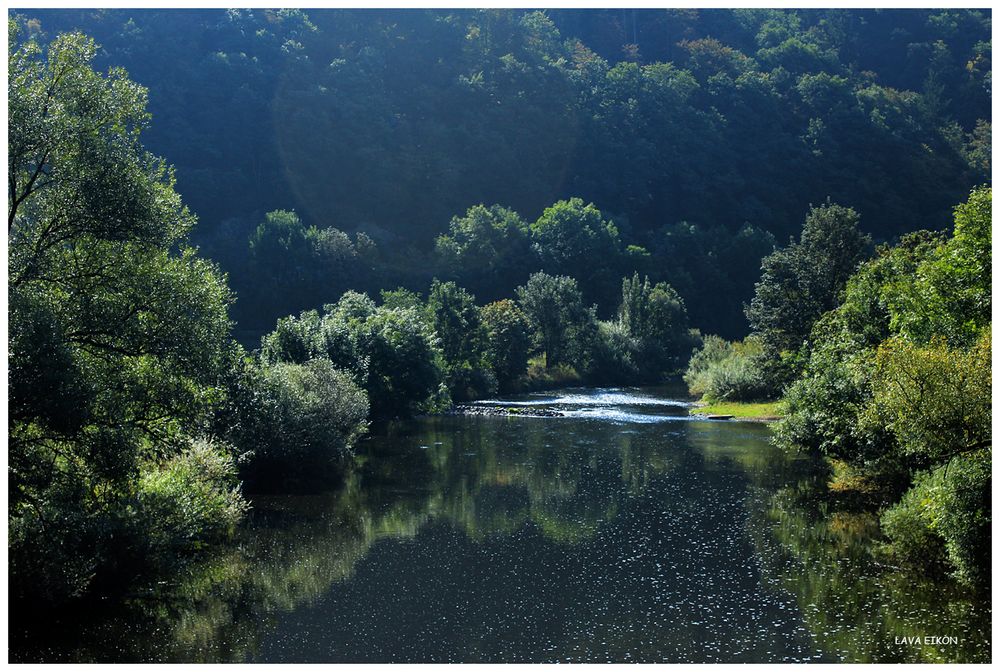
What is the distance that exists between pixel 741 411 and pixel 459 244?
6732cm

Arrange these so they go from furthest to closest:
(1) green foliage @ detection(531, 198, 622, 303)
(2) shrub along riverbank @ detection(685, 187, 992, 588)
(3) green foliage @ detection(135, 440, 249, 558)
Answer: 1. (1) green foliage @ detection(531, 198, 622, 303)
2. (3) green foliage @ detection(135, 440, 249, 558)
3. (2) shrub along riverbank @ detection(685, 187, 992, 588)

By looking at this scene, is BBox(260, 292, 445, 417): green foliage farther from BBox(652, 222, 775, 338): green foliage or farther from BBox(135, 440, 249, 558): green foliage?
BBox(652, 222, 775, 338): green foliage

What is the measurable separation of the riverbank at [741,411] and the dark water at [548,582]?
18.3 m

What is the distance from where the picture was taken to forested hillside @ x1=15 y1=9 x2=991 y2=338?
415ft

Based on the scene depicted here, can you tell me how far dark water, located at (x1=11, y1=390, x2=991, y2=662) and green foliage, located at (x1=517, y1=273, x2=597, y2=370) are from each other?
52.7 meters

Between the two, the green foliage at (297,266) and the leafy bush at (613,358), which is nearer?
the leafy bush at (613,358)

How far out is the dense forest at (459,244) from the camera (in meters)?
23.4

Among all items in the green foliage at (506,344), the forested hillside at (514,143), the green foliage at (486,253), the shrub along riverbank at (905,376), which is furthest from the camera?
the forested hillside at (514,143)

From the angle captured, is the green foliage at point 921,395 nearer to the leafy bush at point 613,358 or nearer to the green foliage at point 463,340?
the green foliage at point 463,340

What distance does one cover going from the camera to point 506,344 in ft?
296

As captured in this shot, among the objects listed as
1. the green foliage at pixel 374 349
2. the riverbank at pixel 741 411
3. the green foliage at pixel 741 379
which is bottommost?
the riverbank at pixel 741 411

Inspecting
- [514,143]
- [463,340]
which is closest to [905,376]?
[463,340]

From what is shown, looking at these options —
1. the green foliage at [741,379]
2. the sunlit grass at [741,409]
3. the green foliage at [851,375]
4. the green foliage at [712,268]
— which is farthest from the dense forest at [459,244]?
the sunlit grass at [741,409]

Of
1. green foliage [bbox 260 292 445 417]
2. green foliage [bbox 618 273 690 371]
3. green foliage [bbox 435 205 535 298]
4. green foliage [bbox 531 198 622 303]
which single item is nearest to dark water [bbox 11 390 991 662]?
green foliage [bbox 260 292 445 417]
